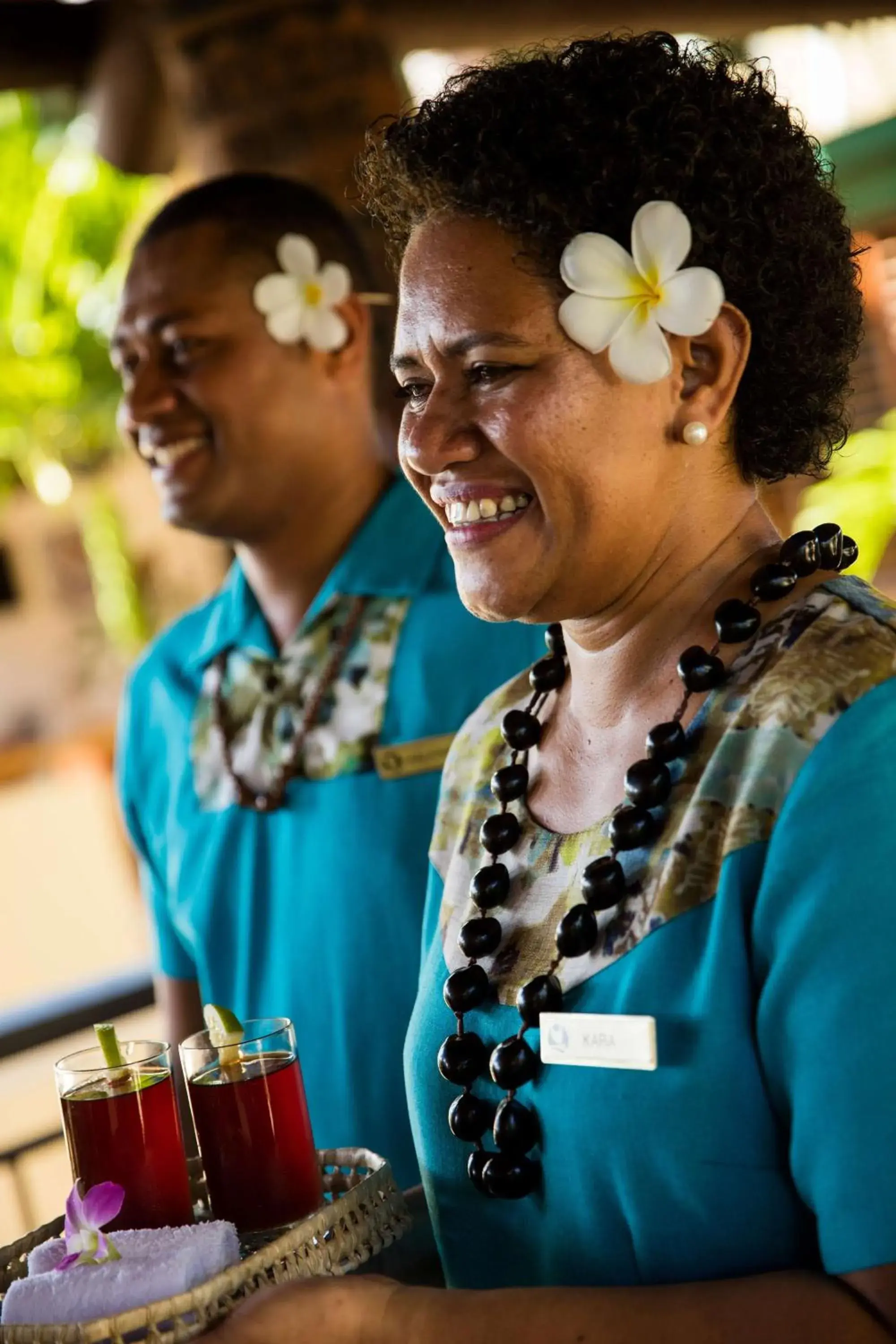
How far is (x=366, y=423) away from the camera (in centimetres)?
243

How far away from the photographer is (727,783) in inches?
46.8

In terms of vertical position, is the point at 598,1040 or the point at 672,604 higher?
the point at 672,604

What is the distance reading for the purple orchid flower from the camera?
1.25 metres

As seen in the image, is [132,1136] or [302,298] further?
[302,298]

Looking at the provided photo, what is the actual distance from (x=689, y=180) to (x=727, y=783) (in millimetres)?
502

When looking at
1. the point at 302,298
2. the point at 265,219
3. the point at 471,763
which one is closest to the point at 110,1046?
the point at 471,763

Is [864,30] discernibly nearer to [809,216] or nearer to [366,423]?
[366,423]

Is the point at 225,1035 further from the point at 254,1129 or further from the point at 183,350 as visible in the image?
the point at 183,350

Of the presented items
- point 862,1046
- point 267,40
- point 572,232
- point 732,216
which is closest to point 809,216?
point 732,216

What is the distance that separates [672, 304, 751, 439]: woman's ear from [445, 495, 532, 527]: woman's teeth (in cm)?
15

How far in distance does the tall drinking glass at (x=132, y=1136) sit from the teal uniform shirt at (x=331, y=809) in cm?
60

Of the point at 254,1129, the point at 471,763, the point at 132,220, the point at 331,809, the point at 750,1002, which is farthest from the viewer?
the point at 132,220

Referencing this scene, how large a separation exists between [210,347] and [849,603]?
4.49 feet

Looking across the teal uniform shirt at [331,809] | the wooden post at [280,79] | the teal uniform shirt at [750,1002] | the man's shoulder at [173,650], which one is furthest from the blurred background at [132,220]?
the man's shoulder at [173,650]
